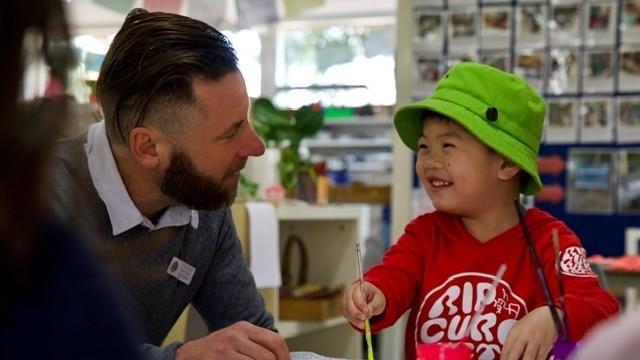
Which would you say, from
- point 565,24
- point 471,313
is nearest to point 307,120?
point 565,24

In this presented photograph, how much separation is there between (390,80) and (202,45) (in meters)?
7.17

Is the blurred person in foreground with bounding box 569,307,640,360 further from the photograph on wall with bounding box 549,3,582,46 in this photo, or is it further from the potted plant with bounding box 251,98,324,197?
the photograph on wall with bounding box 549,3,582,46

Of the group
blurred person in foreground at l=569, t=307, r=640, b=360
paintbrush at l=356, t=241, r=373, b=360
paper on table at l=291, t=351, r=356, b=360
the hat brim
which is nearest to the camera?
blurred person in foreground at l=569, t=307, r=640, b=360

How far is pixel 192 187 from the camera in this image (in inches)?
56.4

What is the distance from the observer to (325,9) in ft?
28.4

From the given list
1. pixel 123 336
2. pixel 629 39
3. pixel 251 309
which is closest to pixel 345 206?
pixel 629 39

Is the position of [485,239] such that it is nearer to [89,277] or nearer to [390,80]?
[89,277]

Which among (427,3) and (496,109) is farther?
(427,3)

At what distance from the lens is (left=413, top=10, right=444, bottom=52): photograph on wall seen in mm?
3074

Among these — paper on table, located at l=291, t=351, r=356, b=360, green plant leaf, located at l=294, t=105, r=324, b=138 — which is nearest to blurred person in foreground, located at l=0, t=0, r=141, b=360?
paper on table, located at l=291, t=351, r=356, b=360

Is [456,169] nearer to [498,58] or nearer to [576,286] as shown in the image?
[576,286]

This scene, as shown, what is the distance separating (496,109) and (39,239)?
898 mm

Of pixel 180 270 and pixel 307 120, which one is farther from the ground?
pixel 307 120

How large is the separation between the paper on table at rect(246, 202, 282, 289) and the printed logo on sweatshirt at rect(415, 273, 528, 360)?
4.01 feet
